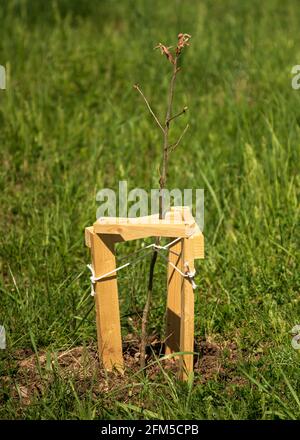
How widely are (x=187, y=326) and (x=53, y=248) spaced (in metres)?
1.10

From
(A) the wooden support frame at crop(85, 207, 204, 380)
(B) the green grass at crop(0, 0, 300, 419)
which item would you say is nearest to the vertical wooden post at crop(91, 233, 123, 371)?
(A) the wooden support frame at crop(85, 207, 204, 380)

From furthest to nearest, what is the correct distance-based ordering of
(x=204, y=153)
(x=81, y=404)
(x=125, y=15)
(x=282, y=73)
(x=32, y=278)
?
(x=125, y=15), (x=282, y=73), (x=204, y=153), (x=32, y=278), (x=81, y=404)

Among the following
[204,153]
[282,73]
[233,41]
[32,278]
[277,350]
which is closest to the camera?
[277,350]

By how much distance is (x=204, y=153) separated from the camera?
4418 mm

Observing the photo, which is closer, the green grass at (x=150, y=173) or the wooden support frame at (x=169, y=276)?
the wooden support frame at (x=169, y=276)

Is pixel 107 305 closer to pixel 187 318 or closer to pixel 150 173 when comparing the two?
pixel 187 318

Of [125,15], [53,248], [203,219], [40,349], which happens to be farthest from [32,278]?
[125,15]

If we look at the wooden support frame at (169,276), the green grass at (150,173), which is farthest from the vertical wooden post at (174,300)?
the green grass at (150,173)

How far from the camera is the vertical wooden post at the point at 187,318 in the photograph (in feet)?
9.11

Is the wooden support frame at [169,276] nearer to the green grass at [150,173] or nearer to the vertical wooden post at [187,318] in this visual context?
the vertical wooden post at [187,318]

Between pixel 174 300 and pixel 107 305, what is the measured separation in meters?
0.24

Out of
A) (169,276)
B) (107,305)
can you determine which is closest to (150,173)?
(169,276)

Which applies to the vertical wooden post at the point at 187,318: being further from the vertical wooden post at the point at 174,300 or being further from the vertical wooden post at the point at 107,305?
the vertical wooden post at the point at 107,305

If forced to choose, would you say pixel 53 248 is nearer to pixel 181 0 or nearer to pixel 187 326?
pixel 187 326
